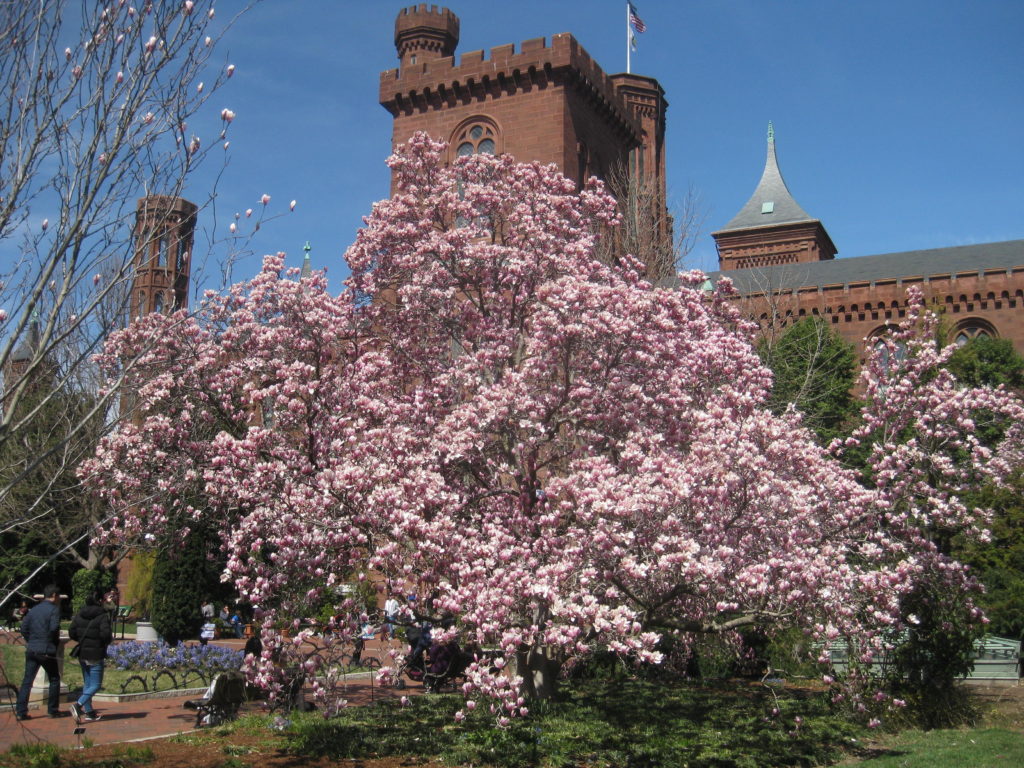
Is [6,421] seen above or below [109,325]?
below

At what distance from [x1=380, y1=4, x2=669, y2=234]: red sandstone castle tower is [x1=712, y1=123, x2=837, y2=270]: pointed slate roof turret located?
22455 millimetres

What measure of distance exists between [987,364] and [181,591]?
31.1 m

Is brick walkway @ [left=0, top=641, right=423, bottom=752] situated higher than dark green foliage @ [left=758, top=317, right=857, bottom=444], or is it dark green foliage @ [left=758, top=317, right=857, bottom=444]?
dark green foliage @ [left=758, top=317, right=857, bottom=444]

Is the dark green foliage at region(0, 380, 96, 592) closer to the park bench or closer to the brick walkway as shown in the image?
the brick walkway

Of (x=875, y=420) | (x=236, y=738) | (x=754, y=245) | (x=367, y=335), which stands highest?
(x=754, y=245)

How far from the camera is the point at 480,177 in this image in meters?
15.1

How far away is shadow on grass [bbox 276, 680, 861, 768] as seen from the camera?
33.8ft

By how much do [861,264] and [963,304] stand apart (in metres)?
7.30

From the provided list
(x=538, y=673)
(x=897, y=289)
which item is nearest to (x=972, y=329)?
(x=897, y=289)

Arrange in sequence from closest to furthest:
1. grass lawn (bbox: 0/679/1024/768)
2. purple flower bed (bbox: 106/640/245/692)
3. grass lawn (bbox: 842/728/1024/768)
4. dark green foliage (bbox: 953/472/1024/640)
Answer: grass lawn (bbox: 0/679/1024/768) → grass lawn (bbox: 842/728/1024/768) → purple flower bed (bbox: 106/640/245/692) → dark green foliage (bbox: 953/472/1024/640)

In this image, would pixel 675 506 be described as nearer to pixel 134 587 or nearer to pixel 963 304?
pixel 134 587

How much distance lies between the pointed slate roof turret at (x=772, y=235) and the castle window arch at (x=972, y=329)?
54.2ft

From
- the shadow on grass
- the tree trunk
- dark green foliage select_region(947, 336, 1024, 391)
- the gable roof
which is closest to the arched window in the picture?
the gable roof

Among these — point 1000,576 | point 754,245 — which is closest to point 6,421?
point 1000,576
